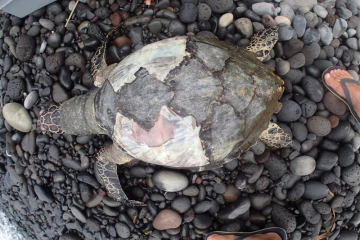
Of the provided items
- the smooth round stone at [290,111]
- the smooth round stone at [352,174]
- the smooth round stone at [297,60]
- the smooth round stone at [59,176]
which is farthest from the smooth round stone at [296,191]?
the smooth round stone at [59,176]

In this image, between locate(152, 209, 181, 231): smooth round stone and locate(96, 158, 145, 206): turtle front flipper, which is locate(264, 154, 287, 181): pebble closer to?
locate(152, 209, 181, 231): smooth round stone

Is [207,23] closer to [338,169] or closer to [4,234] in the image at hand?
[338,169]

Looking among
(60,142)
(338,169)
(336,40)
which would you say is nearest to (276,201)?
(338,169)

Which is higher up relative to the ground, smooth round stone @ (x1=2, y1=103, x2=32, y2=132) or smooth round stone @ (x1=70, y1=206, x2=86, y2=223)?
smooth round stone @ (x1=2, y1=103, x2=32, y2=132)

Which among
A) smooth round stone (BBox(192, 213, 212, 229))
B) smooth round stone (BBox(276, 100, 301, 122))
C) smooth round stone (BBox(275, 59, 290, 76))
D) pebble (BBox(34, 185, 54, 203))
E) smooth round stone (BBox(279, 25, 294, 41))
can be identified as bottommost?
smooth round stone (BBox(192, 213, 212, 229))

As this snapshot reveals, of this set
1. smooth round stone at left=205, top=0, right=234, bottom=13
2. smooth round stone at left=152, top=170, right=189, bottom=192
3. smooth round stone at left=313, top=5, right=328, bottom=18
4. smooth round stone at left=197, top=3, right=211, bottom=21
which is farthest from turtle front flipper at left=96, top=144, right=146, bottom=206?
smooth round stone at left=313, top=5, right=328, bottom=18

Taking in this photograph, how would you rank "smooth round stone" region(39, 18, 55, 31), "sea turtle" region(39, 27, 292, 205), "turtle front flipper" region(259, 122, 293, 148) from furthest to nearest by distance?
"smooth round stone" region(39, 18, 55, 31)
"turtle front flipper" region(259, 122, 293, 148)
"sea turtle" region(39, 27, 292, 205)
